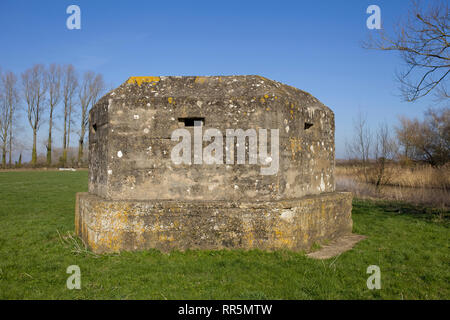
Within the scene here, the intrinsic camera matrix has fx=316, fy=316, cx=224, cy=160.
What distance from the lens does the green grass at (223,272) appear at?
3689mm

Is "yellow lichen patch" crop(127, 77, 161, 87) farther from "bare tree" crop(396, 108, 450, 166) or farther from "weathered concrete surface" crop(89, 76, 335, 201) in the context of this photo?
"bare tree" crop(396, 108, 450, 166)

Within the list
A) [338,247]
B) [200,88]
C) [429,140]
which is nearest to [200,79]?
[200,88]

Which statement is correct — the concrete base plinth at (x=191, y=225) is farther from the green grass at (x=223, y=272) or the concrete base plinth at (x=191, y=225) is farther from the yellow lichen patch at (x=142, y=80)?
the yellow lichen patch at (x=142, y=80)

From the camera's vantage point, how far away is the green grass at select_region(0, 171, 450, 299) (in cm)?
369

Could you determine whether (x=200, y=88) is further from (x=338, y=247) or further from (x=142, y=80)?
(x=338, y=247)

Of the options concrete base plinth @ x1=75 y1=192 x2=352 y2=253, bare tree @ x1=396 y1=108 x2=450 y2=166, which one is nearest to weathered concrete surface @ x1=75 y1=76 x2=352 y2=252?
concrete base plinth @ x1=75 y1=192 x2=352 y2=253

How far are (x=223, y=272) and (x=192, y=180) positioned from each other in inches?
64.0

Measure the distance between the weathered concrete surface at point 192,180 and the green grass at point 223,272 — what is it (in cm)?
31

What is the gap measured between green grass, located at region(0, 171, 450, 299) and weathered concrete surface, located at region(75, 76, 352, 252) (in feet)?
1.02

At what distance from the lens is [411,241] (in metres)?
6.37

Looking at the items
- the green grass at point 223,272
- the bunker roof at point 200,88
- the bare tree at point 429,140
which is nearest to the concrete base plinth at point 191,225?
the green grass at point 223,272

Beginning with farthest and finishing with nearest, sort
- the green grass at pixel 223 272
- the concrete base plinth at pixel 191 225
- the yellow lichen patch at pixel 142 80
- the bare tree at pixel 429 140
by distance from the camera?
the bare tree at pixel 429 140 → the yellow lichen patch at pixel 142 80 → the concrete base plinth at pixel 191 225 → the green grass at pixel 223 272

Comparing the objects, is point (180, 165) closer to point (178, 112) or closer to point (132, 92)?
point (178, 112)
